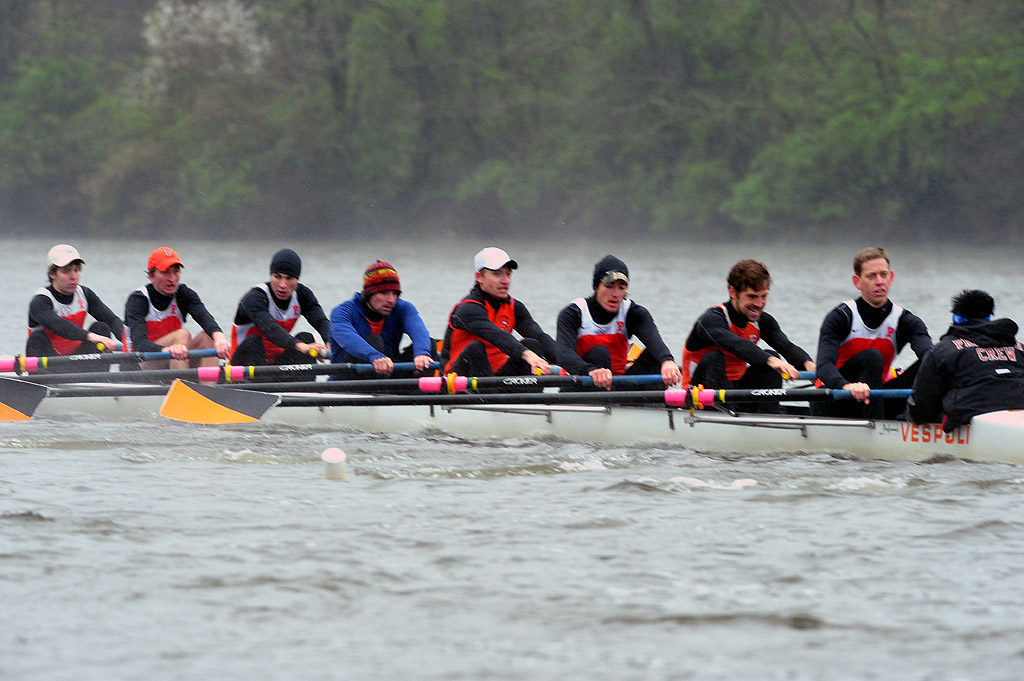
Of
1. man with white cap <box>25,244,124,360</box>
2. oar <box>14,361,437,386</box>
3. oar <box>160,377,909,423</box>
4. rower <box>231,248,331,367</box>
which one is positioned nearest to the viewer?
oar <box>160,377,909,423</box>

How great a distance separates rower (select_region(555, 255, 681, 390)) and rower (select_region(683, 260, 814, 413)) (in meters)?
0.33

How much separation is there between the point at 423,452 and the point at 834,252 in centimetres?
2797

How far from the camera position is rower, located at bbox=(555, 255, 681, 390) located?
9.84m

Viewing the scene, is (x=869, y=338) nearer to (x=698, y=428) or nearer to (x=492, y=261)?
(x=698, y=428)

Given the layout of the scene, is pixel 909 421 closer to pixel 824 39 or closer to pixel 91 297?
pixel 91 297

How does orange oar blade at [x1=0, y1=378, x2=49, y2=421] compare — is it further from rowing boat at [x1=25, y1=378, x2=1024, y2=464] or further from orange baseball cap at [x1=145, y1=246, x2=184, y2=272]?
orange baseball cap at [x1=145, y1=246, x2=184, y2=272]

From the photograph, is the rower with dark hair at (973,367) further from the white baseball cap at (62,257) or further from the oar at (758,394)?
the white baseball cap at (62,257)

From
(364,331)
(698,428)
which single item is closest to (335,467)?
(364,331)

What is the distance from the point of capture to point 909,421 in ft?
28.8

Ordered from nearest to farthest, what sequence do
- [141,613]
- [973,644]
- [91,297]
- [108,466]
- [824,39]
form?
[973,644], [141,613], [108,466], [91,297], [824,39]

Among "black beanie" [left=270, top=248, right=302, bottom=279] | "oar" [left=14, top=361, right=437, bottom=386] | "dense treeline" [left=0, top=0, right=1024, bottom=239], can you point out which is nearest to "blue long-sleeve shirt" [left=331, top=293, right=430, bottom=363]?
"oar" [left=14, top=361, right=437, bottom=386]

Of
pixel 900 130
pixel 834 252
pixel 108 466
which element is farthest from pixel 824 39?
pixel 108 466

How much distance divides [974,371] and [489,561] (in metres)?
3.31

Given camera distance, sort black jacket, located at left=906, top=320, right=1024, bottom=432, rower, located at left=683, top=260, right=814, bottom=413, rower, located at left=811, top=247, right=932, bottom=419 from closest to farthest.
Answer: black jacket, located at left=906, top=320, right=1024, bottom=432 → rower, located at left=811, top=247, right=932, bottom=419 → rower, located at left=683, top=260, right=814, bottom=413
